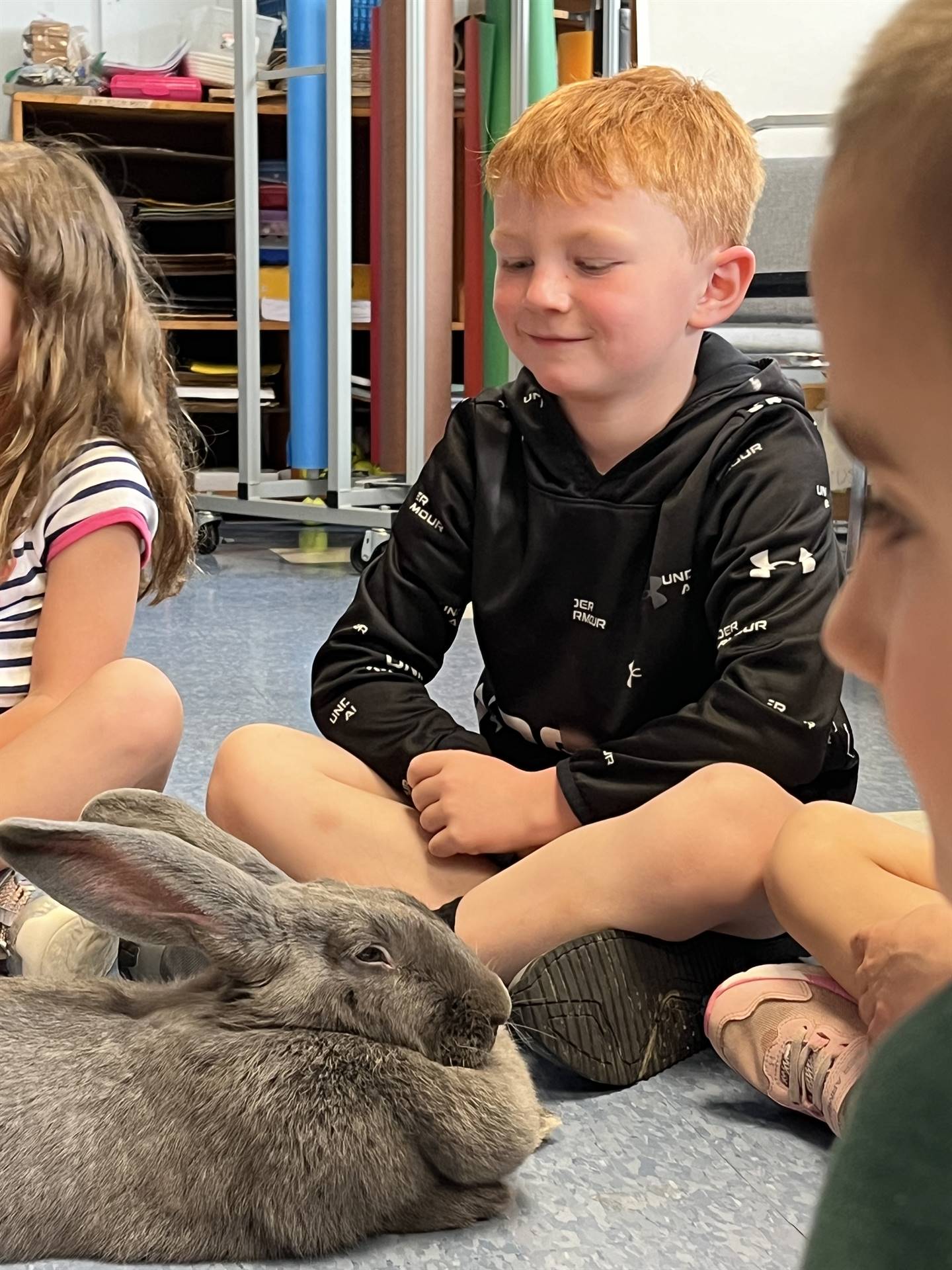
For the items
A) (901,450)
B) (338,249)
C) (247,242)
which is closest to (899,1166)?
(901,450)

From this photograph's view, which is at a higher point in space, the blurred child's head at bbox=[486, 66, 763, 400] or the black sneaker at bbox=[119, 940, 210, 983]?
the blurred child's head at bbox=[486, 66, 763, 400]

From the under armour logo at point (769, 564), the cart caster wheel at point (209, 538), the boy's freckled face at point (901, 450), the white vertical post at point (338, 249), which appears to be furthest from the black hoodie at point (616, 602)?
the cart caster wheel at point (209, 538)

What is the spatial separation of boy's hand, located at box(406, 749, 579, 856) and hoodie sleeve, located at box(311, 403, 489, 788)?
111 mm

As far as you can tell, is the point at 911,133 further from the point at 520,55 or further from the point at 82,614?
the point at 520,55

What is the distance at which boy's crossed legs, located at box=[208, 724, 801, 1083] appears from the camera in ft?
3.15

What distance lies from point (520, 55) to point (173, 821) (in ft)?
7.22

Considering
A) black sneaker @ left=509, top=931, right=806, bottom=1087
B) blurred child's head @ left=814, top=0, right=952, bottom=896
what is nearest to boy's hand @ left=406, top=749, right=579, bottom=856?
black sneaker @ left=509, top=931, right=806, bottom=1087

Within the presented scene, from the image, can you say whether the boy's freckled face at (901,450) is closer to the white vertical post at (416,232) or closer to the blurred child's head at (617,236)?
the blurred child's head at (617,236)

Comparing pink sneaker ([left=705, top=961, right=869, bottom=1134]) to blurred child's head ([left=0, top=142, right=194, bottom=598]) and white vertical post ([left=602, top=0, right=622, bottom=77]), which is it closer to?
blurred child's head ([left=0, top=142, right=194, bottom=598])

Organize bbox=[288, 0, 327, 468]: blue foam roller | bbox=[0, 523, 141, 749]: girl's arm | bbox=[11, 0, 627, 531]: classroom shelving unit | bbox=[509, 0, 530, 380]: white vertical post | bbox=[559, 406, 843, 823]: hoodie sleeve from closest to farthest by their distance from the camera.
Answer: bbox=[559, 406, 843, 823]: hoodie sleeve
bbox=[0, 523, 141, 749]: girl's arm
bbox=[509, 0, 530, 380]: white vertical post
bbox=[11, 0, 627, 531]: classroom shelving unit
bbox=[288, 0, 327, 468]: blue foam roller

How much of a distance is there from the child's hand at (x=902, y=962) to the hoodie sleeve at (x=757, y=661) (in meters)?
0.19

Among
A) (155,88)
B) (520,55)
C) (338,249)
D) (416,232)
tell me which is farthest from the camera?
(155,88)

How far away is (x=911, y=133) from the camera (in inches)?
10.1

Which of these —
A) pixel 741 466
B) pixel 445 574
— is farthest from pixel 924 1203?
pixel 445 574
